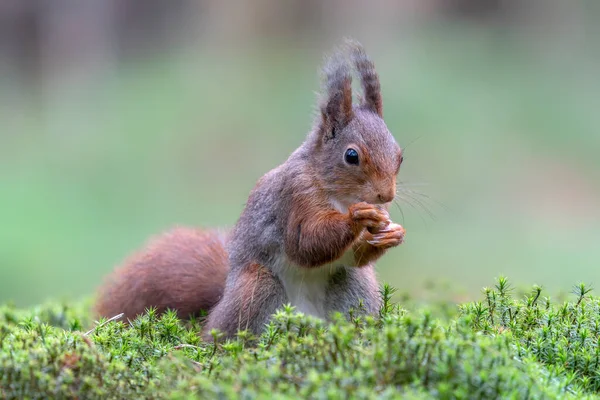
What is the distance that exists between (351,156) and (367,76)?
375mm

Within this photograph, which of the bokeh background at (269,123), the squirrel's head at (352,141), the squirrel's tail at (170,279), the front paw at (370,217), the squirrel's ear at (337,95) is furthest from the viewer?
the bokeh background at (269,123)

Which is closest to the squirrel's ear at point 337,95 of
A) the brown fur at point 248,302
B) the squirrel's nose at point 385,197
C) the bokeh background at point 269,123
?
the squirrel's nose at point 385,197

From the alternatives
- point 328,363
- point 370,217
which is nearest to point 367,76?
point 370,217

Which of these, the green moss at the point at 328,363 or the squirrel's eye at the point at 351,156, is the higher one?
the squirrel's eye at the point at 351,156

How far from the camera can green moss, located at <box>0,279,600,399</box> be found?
1.76m

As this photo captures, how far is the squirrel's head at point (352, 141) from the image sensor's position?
9.46 feet

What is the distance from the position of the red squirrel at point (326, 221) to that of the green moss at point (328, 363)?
0.42 m

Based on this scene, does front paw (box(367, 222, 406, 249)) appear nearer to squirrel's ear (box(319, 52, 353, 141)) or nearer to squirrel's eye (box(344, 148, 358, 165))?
squirrel's eye (box(344, 148, 358, 165))

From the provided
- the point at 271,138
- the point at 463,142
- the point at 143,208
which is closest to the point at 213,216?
the point at 143,208

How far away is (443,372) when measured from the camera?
5.86 ft

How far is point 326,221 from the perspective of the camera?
9.36 ft

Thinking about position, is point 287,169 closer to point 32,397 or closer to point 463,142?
point 32,397

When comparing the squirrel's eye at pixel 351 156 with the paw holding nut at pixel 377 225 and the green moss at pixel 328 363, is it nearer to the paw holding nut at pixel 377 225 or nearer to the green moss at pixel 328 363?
the paw holding nut at pixel 377 225

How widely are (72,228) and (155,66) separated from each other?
4.45m
